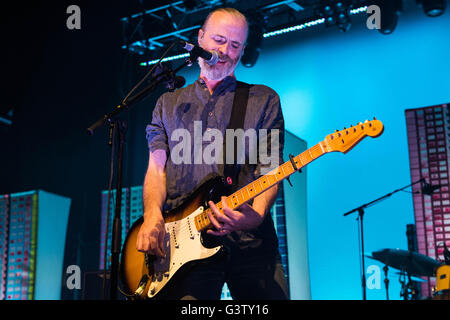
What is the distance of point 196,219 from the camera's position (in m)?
2.42

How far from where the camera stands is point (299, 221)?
5855 millimetres

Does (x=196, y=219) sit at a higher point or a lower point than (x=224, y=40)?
lower

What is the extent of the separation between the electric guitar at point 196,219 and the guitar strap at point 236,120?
9 centimetres

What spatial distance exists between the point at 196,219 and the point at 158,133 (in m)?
0.61

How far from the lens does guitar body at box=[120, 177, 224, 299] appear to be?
7.75 ft

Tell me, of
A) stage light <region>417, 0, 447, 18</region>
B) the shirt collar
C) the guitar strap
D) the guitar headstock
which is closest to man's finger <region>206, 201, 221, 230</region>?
the guitar strap

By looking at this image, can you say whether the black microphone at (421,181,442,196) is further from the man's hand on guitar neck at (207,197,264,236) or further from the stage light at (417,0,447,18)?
the man's hand on guitar neck at (207,197,264,236)

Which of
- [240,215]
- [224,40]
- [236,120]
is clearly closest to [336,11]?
[224,40]

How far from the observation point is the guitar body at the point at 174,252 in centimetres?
236

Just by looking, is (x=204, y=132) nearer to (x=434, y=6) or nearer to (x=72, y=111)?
(x=434, y=6)

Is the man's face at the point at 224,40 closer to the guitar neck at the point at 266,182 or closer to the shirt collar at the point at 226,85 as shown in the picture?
the shirt collar at the point at 226,85

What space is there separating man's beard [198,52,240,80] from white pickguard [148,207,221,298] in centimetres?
79
